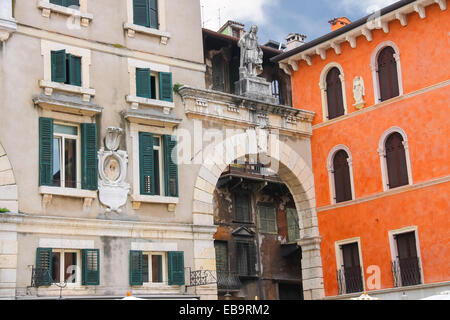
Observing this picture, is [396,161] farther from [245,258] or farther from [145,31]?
[245,258]

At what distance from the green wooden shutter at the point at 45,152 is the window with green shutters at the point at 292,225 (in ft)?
68.2

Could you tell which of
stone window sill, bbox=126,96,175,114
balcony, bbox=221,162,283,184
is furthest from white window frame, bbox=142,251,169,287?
balcony, bbox=221,162,283,184

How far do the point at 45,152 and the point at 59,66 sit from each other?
2.66 m

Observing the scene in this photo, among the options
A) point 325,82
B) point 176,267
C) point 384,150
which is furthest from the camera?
point 325,82

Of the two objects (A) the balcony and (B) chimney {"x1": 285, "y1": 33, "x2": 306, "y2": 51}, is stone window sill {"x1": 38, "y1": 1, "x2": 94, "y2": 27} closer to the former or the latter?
(A) the balcony

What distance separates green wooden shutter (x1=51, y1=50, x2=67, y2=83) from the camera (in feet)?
67.2

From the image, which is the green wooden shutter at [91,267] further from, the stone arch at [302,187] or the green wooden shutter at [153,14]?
the green wooden shutter at [153,14]

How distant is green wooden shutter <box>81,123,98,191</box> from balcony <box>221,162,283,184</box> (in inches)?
587

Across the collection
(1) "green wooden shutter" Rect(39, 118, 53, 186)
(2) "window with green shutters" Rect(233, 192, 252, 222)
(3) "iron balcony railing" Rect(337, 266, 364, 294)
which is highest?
(2) "window with green shutters" Rect(233, 192, 252, 222)

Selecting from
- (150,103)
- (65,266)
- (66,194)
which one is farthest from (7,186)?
(150,103)

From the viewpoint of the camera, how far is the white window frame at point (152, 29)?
74.0ft

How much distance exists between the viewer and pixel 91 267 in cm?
1984

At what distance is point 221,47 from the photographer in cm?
3475

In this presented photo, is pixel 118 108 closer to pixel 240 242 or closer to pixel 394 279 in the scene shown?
pixel 394 279
